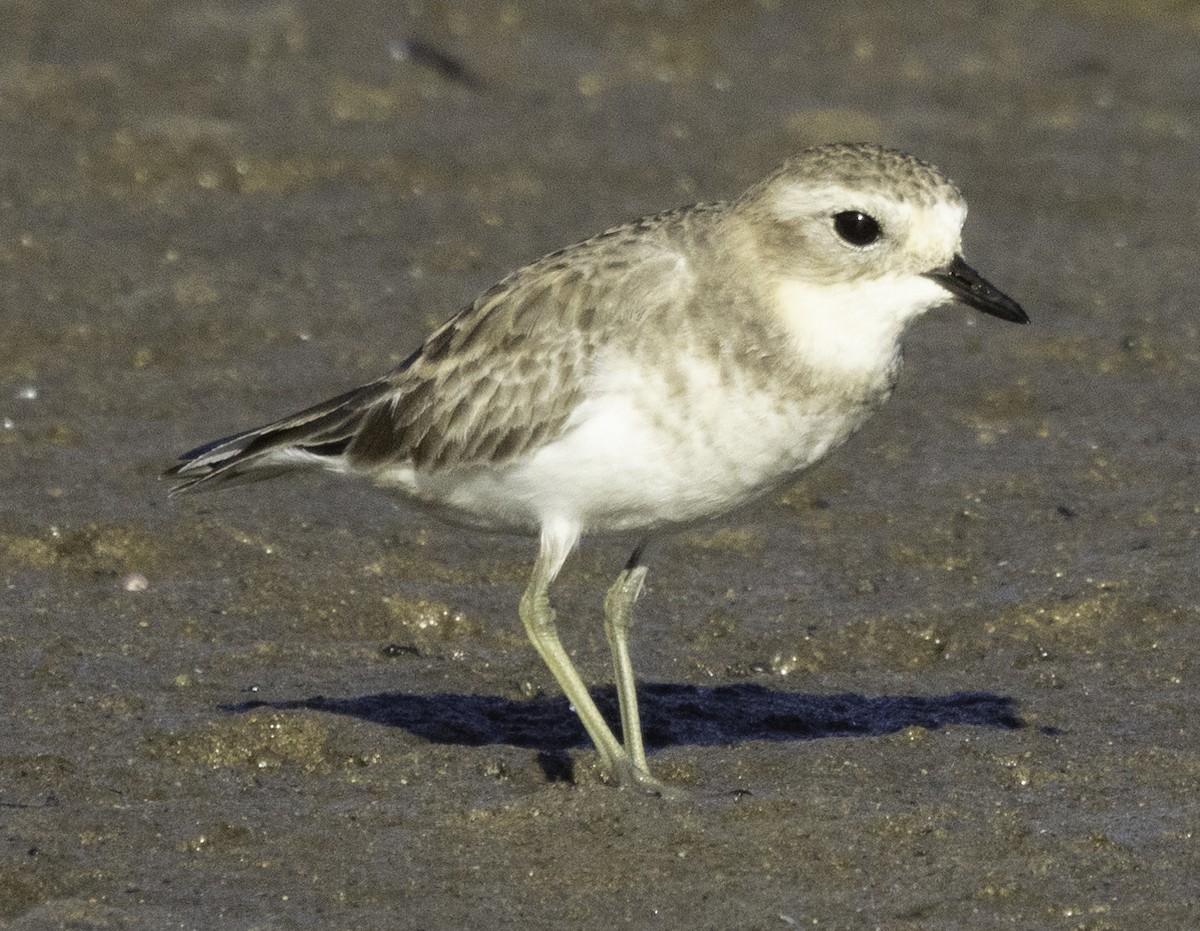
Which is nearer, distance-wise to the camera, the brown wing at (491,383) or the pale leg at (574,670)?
the brown wing at (491,383)

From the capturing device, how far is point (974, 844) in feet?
→ 21.4

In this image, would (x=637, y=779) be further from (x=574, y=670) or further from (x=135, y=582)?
(x=135, y=582)

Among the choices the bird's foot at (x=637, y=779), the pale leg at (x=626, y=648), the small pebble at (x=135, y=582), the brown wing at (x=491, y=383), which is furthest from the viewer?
the small pebble at (x=135, y=582)

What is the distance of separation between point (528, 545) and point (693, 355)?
267 cm

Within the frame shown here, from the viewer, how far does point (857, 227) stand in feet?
21.3

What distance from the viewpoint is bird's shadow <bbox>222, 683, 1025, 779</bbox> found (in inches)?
298

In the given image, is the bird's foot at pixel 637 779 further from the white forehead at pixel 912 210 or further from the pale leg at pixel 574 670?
the white forehead at pixel 912 210

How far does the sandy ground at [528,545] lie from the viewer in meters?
6.46

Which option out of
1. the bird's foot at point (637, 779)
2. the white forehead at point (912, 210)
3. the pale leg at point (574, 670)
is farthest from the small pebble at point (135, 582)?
the white forehead at point (912, 210)

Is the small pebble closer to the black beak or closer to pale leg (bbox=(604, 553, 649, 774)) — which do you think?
pale leg (bbox=(604, 553, 649, 774))

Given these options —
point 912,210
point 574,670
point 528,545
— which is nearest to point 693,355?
point 912,210

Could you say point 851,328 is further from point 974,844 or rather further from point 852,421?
point 974,844

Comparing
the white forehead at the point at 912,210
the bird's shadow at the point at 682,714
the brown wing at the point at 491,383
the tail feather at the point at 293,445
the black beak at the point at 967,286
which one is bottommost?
the bird's shadow at the point at 682,714

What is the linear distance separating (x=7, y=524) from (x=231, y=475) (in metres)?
1.71
